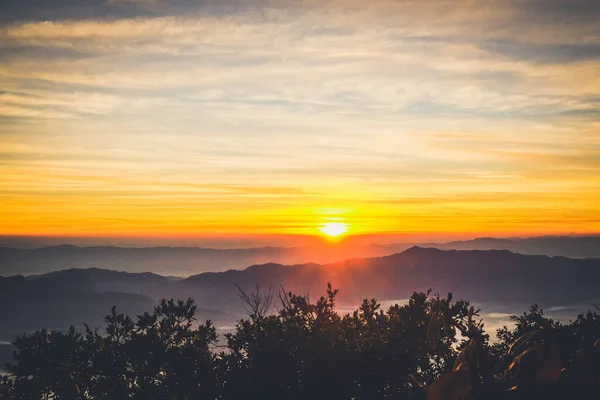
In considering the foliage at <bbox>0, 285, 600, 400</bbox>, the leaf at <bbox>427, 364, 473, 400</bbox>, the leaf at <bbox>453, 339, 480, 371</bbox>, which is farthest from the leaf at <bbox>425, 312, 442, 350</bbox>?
the foliage at <bbox>0, 285, 600, 400</bbox>

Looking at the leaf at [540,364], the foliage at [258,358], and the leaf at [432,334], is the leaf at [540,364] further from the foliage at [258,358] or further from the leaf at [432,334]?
the foliage at [258,358]

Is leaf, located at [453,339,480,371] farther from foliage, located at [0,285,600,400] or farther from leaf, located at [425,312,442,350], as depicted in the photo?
foliage, located at [0,285,600,400]

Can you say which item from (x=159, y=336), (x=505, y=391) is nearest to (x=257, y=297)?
(x=159, y=336)

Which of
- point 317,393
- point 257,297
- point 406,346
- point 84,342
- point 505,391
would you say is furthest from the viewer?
point 257,297

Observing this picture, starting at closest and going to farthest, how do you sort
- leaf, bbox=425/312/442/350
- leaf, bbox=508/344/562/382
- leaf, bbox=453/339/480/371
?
1. leaf, bbox=508/344/562/382
2. leaf, bbox=453/339/480/371
3. leaf, bbox=425/312/442/350

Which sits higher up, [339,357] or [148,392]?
[339,357]

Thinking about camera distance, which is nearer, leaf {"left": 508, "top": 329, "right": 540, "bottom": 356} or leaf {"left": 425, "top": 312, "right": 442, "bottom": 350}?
leaf {"left": 508, "top": 329, "right": 540, "bottom": 356}

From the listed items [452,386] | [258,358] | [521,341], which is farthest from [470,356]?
[258,358]

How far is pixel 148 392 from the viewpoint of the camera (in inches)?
669

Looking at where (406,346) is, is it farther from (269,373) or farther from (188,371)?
(188,371)

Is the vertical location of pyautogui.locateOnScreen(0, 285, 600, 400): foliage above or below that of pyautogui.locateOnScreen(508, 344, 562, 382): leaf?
below

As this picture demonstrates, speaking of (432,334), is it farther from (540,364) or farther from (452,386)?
(540,364)

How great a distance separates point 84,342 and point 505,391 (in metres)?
16.4

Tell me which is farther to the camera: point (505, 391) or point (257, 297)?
point (257, 297)
